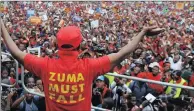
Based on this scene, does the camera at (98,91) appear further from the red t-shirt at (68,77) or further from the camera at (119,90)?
the red t-shirt at (68,77)

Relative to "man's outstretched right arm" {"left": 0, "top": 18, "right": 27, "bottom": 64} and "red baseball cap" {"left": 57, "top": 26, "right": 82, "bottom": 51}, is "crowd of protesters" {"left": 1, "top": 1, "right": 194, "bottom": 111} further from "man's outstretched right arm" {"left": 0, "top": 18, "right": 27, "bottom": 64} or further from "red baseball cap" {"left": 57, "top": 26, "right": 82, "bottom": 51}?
"man's outstretched right arm" {"left": 0, "top": 18, "right": 27, "bottom": 64}

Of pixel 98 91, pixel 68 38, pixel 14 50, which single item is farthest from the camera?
→ pixel 98 91

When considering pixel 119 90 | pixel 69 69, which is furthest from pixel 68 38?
pixel 119 90

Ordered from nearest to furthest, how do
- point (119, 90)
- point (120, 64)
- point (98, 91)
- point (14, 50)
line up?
point (14, 50), point (98, 91), point (119, 90), point (120, 64)

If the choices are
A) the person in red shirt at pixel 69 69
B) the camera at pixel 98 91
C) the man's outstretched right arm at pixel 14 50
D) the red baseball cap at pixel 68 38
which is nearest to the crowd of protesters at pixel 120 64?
the camera at pixel 98 91

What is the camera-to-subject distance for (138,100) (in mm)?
5352

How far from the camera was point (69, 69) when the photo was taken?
7.30 ft

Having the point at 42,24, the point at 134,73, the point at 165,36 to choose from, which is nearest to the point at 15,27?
the point at 42,24

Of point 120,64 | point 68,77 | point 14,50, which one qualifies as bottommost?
point 120,64

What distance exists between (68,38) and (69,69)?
19 cm

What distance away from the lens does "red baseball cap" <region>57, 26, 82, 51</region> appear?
7.23 ft

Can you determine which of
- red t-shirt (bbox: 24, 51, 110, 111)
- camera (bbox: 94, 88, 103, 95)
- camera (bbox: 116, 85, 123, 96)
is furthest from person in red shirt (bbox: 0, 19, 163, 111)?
camera (bbox: 116, 85, 123, 96)

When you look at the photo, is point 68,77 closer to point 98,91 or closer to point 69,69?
point 69,69

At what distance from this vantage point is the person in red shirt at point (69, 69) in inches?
87.4
